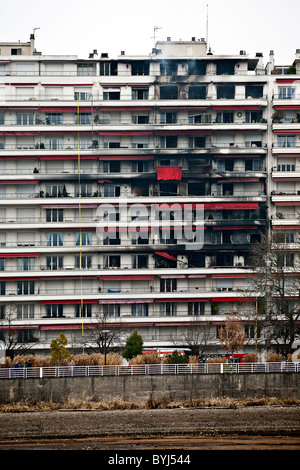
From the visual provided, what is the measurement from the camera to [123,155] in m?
96.3

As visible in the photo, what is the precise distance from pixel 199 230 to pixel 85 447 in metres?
38.6

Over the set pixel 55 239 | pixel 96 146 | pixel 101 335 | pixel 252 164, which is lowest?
pixel 101 335

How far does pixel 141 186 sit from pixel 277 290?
63.6 ft

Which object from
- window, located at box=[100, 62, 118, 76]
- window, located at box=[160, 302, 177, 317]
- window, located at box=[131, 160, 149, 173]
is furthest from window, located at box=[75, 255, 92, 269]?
window, located at box=[100, 62, 118, 76]

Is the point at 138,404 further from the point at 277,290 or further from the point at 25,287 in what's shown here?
the point at 25,287

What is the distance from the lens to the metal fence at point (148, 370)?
2817 inches

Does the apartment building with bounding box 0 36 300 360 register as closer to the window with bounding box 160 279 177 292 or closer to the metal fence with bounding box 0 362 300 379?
the window with bounding box 160 279 177 292

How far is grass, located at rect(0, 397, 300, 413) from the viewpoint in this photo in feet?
229

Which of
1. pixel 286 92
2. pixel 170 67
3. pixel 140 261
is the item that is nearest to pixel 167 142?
pixel 170 67

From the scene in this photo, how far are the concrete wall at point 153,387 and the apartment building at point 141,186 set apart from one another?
2187 cm

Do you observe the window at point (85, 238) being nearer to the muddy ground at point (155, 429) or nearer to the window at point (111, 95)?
the window at point (111, 95)

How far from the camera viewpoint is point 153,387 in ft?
233

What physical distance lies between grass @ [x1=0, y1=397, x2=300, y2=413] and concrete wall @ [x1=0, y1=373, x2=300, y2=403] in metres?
0.49

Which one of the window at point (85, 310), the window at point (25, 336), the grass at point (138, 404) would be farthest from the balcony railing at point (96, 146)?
the grass at point (138, 404)
